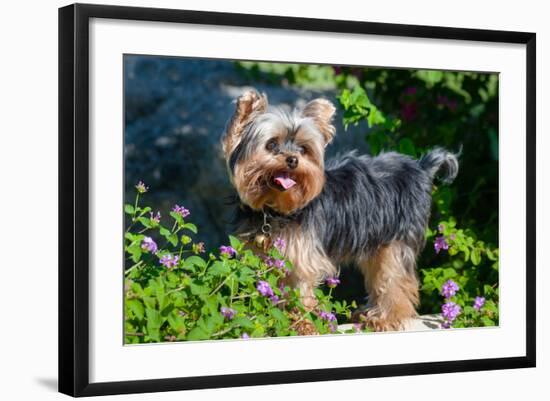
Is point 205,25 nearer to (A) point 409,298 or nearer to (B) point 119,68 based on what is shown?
(B) point 119,68

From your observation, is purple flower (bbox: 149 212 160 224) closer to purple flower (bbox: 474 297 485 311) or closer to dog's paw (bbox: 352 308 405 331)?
dog's paw (bbox: 352 308 405 331)

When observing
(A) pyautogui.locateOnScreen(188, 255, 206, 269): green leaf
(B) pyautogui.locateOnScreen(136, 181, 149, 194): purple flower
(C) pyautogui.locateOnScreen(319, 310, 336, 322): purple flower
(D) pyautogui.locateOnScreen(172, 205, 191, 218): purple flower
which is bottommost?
(C) pyautogui.locateOnScreen(319, 310, 336, 322): purple flower

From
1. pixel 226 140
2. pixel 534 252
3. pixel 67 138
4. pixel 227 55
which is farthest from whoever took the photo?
pixel 534 252

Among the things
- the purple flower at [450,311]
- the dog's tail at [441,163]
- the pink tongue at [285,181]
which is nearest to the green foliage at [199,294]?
the pink tongue at [285,181]

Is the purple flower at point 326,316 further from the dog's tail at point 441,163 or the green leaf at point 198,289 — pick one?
the dog's tail at point 441,163

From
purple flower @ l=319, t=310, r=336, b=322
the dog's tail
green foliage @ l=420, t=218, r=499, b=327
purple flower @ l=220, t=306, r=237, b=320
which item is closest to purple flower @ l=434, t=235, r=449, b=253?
green foliage @ l=420, t=218, r=499, b=327

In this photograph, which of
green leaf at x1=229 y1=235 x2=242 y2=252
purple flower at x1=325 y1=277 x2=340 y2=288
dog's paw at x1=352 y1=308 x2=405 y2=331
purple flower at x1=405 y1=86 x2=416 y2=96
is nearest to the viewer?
green leaf at x1=229 y1=235 x2=242 y2=252

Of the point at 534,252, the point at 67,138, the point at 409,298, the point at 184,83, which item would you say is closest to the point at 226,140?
the point at 184,83
